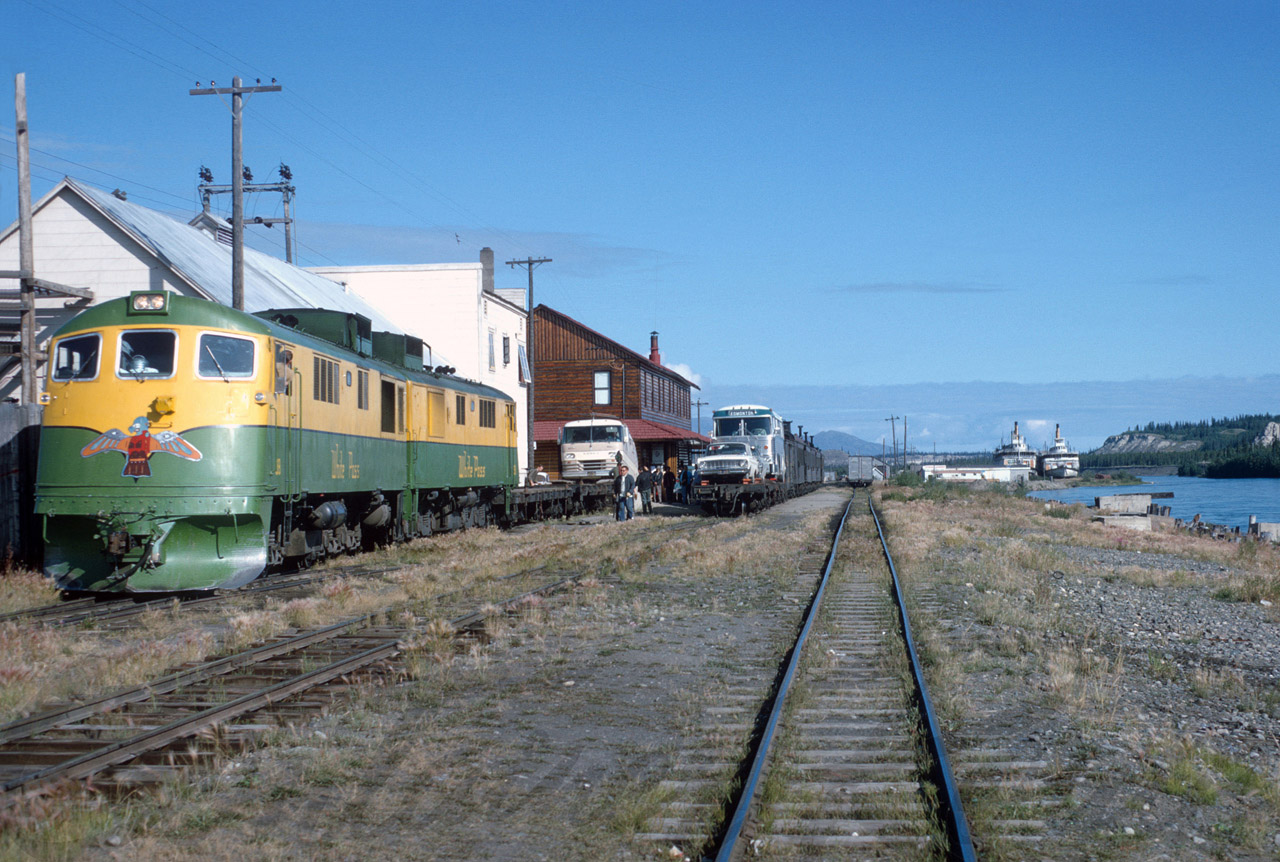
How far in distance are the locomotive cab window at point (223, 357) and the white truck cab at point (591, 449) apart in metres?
21.7

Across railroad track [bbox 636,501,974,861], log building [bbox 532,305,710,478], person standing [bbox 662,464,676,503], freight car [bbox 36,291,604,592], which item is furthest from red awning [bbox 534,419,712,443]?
railroad track [bbox 636,501,974,861]

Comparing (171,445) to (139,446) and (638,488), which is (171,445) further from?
(638,488)

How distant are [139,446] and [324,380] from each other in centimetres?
373

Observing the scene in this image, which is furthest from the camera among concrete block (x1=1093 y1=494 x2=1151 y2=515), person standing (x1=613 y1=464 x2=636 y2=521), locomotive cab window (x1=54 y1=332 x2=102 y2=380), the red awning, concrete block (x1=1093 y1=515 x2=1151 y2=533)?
concrete block (x1=1093 y1=494 x2=1151 y2=515)

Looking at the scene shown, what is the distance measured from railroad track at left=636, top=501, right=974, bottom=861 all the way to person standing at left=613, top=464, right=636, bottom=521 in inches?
806

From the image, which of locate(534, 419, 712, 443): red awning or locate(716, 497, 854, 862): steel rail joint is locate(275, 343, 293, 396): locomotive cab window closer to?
locate(716, 497, 854, 862): steel rail joint

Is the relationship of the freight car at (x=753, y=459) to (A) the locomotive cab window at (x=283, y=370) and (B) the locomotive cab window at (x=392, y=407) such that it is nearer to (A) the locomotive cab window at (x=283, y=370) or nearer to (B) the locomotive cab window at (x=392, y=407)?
(B) the locomotive cab window at (x=392, y=407)

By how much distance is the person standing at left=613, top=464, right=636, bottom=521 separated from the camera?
1195 inches

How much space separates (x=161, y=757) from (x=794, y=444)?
44.2 m

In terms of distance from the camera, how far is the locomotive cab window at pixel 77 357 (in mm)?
13062

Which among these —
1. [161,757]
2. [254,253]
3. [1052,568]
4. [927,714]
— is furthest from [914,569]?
[254,253]

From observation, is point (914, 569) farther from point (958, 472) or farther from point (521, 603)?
point (958, 472)

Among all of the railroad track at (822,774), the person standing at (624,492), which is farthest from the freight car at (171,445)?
the person standing at (624,492)

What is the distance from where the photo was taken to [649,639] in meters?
11.0
